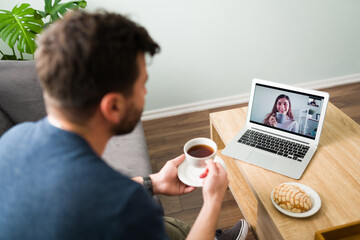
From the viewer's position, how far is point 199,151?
1.15m

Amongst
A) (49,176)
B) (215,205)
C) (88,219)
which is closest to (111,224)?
(88,219)

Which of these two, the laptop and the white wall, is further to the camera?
the white wall

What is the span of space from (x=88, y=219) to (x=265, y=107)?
40.7 inches

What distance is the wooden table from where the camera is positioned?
103cm

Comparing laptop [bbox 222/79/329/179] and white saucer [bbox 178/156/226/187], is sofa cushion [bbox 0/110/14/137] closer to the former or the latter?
white saucer [bbox 178/156/226/187]

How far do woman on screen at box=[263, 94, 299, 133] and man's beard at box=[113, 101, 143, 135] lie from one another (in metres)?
0.80

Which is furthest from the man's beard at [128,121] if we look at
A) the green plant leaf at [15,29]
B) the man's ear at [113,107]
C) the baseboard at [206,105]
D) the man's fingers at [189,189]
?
the baseboard at [206,105]

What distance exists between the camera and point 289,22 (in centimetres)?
252

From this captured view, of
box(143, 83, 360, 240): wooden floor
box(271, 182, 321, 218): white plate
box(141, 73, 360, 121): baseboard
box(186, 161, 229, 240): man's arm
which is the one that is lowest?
box(143, 83, 360, 240): wooden floor

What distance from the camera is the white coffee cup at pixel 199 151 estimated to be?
1074 mm

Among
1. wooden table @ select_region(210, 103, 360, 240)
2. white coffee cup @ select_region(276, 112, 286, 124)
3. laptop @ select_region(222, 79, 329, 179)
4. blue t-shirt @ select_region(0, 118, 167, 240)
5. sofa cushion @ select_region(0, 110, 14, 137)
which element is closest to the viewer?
blue t-shirt @ select_region(0, 118, 167, 240)

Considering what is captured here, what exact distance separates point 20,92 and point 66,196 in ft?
3.98

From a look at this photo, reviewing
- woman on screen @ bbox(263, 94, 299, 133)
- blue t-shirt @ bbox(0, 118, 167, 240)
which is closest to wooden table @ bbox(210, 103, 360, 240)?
woman on screen @ bbox(263, 94, 299, 133)

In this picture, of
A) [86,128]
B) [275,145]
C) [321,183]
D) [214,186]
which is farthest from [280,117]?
[86,128]
